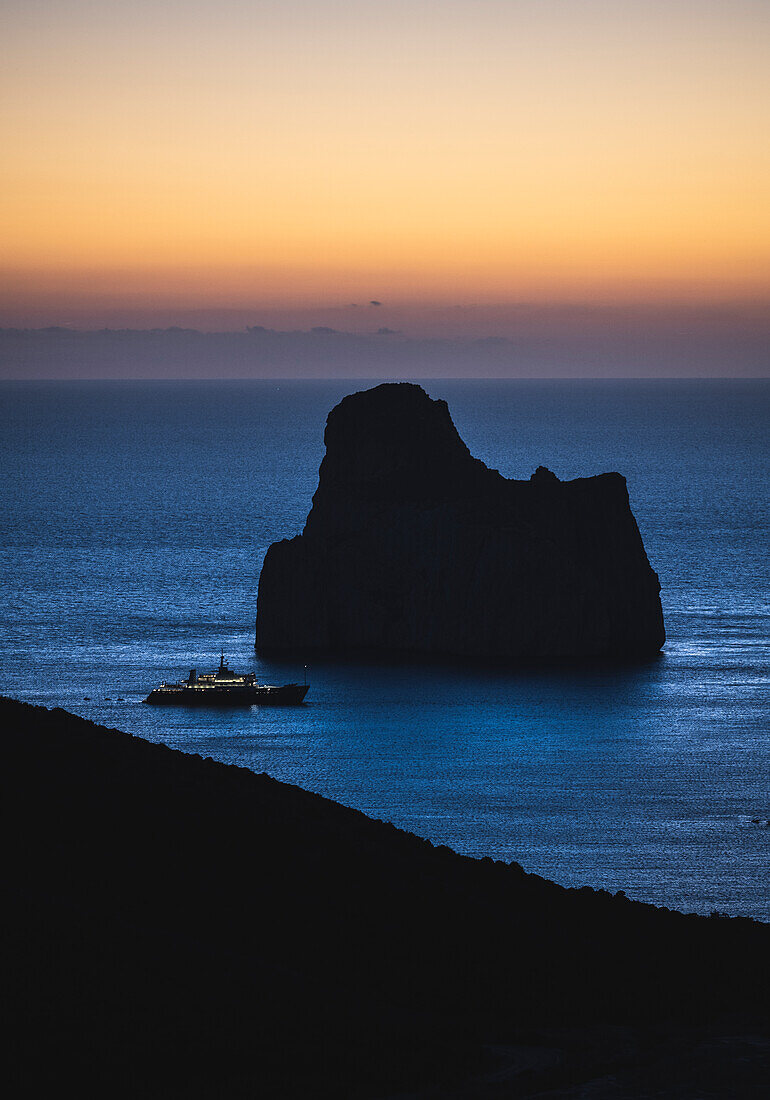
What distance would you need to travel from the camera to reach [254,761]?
61500 mm

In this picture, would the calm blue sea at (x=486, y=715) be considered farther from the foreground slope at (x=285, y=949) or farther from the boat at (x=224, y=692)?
the foreground slope at (x=285, y=949)

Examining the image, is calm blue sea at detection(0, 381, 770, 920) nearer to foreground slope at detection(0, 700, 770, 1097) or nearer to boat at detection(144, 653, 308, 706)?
boat at detection(144, 653, 308, 706)

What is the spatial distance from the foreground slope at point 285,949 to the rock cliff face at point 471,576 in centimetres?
4645

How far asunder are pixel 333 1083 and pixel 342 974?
465 cm

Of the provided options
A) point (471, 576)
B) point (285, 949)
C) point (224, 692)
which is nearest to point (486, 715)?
point (224, 692)

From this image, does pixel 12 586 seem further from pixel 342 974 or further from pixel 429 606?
pixel 342 974

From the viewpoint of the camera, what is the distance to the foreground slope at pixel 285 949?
2166 centimetres

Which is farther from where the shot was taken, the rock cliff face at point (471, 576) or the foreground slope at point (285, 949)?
the rock cliff face at point (471, 576)

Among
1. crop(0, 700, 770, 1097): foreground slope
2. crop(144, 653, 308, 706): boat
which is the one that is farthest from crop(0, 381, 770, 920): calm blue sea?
crop(0, 700, 770, 1097): foreground slope

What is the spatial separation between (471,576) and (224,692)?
15914mm

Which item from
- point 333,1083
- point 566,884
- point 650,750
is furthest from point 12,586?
point 333,1083

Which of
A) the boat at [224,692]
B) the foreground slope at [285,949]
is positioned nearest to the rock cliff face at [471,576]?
the boat at [224,692]

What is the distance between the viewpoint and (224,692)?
233ft

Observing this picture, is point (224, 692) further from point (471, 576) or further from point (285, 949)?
point (285, 949)
